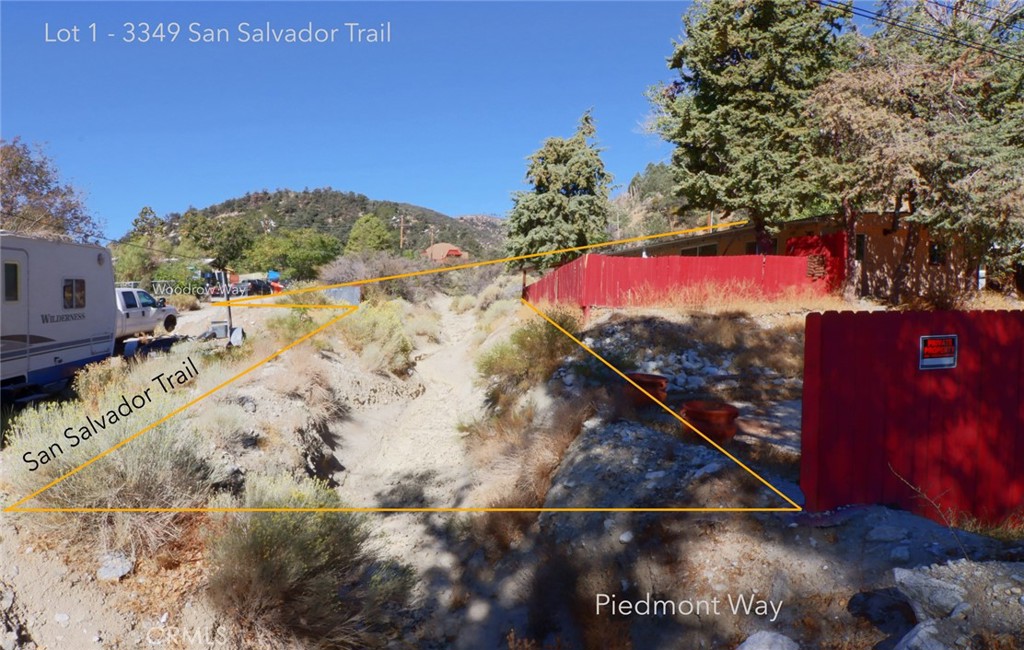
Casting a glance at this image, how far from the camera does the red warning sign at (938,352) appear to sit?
5.20 metres

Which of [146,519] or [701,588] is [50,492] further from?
[701,588]

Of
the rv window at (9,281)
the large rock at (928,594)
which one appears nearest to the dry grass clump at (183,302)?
the rv window at (9,281)

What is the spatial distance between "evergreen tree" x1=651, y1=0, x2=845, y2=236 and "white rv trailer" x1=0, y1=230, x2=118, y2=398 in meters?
18.9

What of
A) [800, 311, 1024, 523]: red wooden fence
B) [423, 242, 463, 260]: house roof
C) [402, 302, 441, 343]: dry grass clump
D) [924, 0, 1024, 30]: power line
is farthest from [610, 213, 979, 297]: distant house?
[423, 242, 463, 260]: house roof

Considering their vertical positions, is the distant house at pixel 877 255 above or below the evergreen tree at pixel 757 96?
below

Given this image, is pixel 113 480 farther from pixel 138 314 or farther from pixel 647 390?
pixel 138 314

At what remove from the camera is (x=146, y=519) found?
5426 mm

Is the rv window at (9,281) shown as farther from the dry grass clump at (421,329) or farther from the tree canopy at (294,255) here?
the tree canopy at (294,255)

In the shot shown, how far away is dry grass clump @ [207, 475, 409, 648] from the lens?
4766 mm

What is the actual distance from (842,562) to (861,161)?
665 inches

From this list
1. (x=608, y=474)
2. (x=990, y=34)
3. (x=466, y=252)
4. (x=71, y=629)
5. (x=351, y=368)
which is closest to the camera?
(x=71, y=629)

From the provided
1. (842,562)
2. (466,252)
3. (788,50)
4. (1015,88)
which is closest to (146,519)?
(842,562)

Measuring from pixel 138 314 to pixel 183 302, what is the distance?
14117 mm

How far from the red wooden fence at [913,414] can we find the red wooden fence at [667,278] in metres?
11.7
